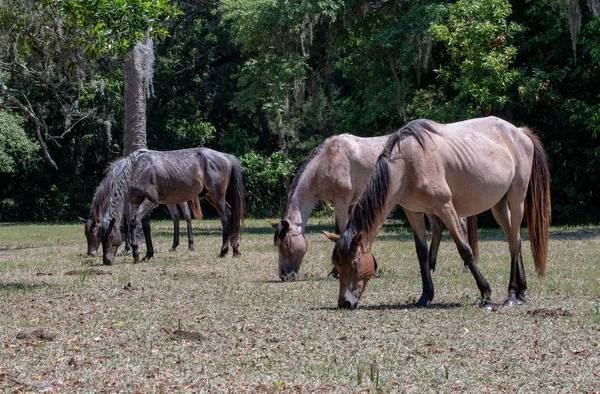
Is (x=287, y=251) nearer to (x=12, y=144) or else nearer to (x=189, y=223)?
(x=189, y=223)

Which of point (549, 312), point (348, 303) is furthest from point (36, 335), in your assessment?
point (549, 312)

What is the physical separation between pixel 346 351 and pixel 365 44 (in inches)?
617

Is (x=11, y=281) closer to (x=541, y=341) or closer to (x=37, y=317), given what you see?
(x=37, y=317)

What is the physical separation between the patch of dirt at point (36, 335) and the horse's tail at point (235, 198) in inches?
309

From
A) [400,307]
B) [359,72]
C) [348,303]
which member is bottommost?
[400,307]

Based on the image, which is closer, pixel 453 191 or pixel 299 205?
pixel 453 191

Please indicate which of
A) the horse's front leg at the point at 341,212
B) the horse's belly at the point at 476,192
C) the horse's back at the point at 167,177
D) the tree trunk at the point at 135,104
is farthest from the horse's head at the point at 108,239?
the horse's belly at the point at 476,192

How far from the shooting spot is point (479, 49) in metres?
18.6

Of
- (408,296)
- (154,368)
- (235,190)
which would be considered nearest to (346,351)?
(154,368)

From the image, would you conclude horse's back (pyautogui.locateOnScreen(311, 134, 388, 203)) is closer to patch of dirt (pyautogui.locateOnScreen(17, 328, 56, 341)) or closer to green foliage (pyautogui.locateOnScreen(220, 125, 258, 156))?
patch of dirt (pyautogui.locateOnScreen(17, 328, 56, 341))

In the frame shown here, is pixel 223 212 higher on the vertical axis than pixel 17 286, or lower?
higher

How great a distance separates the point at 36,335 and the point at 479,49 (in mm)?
14364

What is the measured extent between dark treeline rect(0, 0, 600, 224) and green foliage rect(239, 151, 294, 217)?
52 mm

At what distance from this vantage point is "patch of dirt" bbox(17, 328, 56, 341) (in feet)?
21.4
